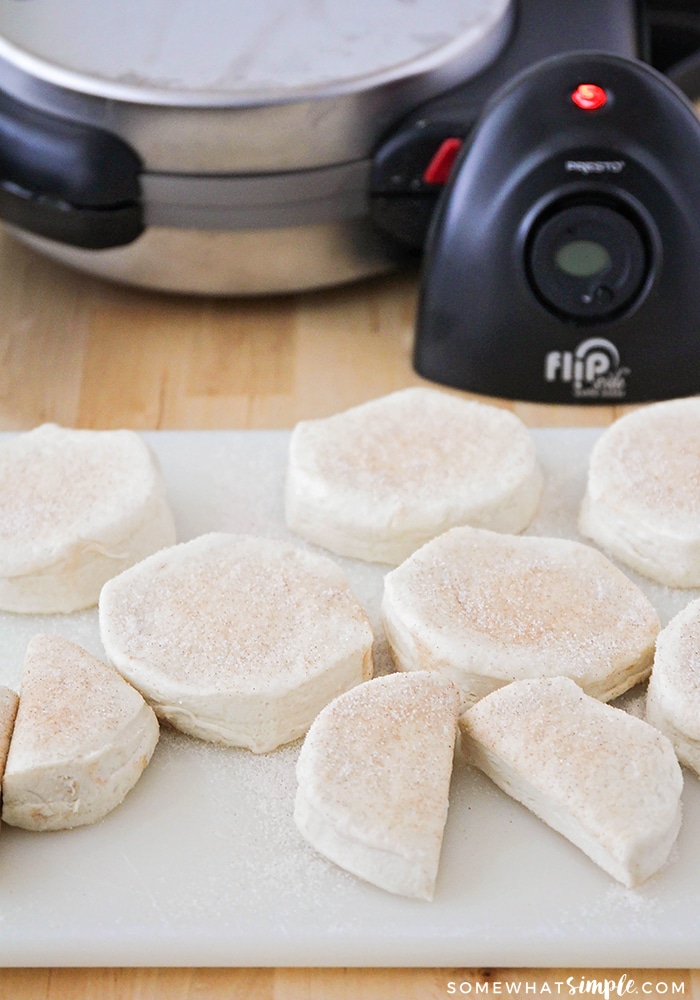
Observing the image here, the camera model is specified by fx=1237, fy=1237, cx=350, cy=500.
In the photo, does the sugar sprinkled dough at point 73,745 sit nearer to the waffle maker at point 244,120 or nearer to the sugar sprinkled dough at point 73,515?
the sugar sprinkled dough at point 73,515

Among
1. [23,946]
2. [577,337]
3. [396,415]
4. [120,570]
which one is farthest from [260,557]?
[577,337]

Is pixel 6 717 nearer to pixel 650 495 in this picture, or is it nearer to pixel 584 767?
pixel 584 767

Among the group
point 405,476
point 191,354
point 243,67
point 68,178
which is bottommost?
point 191,354

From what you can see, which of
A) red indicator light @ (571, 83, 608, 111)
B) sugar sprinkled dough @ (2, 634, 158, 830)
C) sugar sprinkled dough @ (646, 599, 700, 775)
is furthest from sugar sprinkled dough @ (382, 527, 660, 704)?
red indicator light @ (571, 83, 608, 111)

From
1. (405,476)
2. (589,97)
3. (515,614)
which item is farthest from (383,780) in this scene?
(589,97)

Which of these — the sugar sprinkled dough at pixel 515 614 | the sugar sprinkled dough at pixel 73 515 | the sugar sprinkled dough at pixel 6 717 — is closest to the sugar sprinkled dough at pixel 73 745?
the sugar sprinkled dough at pixel 6 717

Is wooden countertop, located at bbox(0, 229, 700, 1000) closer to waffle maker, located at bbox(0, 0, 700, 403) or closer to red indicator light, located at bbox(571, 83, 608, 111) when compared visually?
waffle maker, located at bbox(0, 0, 700, 403)
